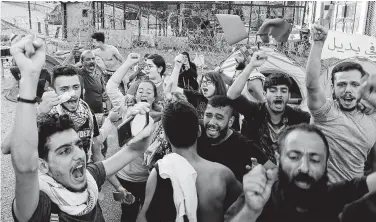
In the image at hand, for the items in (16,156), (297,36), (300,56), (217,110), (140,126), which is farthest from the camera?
(297,36)

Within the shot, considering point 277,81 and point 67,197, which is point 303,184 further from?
point 277,81

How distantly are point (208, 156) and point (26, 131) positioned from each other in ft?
4.78

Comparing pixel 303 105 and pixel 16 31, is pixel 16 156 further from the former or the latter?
pixel 16 31

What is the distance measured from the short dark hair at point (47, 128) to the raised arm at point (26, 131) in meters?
0.31

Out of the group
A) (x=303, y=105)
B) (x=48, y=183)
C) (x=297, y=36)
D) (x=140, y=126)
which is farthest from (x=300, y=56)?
(x=48, y=183)

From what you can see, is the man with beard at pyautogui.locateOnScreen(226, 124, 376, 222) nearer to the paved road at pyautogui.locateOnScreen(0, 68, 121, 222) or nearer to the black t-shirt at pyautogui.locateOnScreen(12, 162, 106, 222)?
the black t-shirt at pyautogui.locateOnScreen(12, 162, 106, 222)

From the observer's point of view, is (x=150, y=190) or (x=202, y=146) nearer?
Answer: (x=150, y=190)

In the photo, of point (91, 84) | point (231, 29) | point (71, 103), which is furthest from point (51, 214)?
point (91, 84)

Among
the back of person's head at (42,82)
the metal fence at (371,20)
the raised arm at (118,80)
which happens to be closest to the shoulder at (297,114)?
the raised arm at (118,80)

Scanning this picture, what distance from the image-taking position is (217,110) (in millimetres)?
2912

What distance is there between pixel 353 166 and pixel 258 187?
52.1 inches

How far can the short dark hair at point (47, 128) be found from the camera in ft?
6.37

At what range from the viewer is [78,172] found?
199cm

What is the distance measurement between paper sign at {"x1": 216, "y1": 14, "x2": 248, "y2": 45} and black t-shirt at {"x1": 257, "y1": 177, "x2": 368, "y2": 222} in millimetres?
2565
